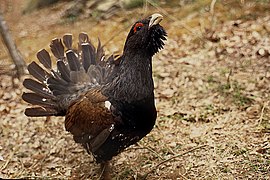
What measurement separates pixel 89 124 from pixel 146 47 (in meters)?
1.07

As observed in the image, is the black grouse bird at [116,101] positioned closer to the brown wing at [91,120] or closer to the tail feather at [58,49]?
the brown wing at [91,120]

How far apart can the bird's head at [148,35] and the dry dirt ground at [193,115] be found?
141 centimetres

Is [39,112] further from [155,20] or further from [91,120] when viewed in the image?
[155,20]

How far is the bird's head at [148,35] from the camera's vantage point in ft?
13.8

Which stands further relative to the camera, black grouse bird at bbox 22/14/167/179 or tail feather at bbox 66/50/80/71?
tail feather at bbox 66/50/80/71

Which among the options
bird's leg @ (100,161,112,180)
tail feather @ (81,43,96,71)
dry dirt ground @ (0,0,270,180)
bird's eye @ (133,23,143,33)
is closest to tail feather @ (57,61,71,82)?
tail feather @ (81,43,96,71)

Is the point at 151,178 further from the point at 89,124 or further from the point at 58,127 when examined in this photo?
the point at 58,127

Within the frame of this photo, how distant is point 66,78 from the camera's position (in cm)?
541

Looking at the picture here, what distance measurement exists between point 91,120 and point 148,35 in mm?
1132

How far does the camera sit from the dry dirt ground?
16.5 ft

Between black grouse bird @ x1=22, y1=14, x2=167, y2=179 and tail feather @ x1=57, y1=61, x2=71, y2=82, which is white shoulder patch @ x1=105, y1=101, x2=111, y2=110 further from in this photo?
tail feather @ x1=57, y1=61, x2=71, y2=82

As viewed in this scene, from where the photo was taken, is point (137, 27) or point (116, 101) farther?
point (116, 101)

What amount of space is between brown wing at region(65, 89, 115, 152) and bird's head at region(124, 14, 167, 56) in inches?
27.9

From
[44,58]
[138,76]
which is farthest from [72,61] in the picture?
[138,76]
